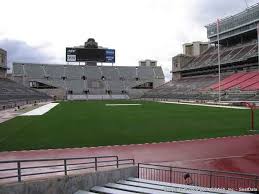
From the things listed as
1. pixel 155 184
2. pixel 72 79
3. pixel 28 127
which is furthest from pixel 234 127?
pixel 72 79

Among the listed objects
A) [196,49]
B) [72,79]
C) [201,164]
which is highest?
[196,49]

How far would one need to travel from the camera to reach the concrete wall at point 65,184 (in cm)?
774

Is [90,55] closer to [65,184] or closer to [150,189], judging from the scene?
[150,189]

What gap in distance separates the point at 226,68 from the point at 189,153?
7696cm

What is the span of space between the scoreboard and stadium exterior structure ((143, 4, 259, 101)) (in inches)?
663

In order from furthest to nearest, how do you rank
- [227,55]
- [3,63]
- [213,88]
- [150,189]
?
[3,63] < [227,55] < [213,88] < [150,189]

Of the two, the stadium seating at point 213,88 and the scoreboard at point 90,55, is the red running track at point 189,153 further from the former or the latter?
the scoreboard at point 90,55

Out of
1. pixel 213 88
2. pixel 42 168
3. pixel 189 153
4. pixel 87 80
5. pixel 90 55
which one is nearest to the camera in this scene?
pixel 42 168

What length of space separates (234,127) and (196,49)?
110m

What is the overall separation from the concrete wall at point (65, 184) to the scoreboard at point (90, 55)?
100652 millimetres

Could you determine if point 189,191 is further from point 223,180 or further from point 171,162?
point 171,162

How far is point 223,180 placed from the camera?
12.2 m

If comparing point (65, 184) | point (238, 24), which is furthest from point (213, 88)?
point (65, 184)

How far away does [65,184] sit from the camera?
9.02 metres
